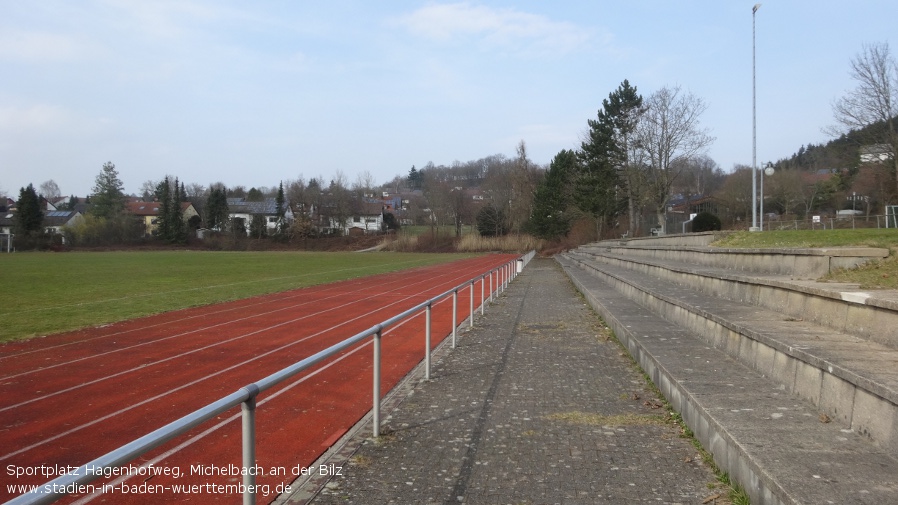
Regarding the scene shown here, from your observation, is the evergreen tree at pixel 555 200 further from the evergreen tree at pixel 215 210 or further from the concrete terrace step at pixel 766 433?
the concrete terrace step at pixel 766 433

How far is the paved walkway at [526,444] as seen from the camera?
398cm

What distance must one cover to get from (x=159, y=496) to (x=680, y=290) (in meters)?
8.98

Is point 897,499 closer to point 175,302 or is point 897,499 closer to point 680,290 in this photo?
→ point 680,290

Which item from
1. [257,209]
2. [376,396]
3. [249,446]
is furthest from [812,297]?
[257,209]

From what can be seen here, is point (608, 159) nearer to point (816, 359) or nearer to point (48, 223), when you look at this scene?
point (816, 359)

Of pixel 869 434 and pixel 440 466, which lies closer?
pixel 869 434

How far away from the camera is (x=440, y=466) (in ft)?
14.7

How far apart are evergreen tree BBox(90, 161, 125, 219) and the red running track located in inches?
3721

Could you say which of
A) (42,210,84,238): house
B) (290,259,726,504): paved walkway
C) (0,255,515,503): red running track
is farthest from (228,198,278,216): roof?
(290,259,726,504): paved walkway

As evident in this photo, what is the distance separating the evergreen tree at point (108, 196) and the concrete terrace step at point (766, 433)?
10407 cm

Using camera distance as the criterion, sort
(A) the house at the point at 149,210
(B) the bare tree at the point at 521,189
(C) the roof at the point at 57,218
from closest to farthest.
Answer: (B) the bare tree at the point at 521,189 → (C) the roof at the point at 57,218 → (A) the house at the point at 149,210

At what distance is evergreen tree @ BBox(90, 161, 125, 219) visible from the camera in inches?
3832

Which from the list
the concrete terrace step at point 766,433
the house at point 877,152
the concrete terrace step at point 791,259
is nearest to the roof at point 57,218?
the house at point 877,152

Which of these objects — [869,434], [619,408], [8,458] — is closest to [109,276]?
[8,458]
